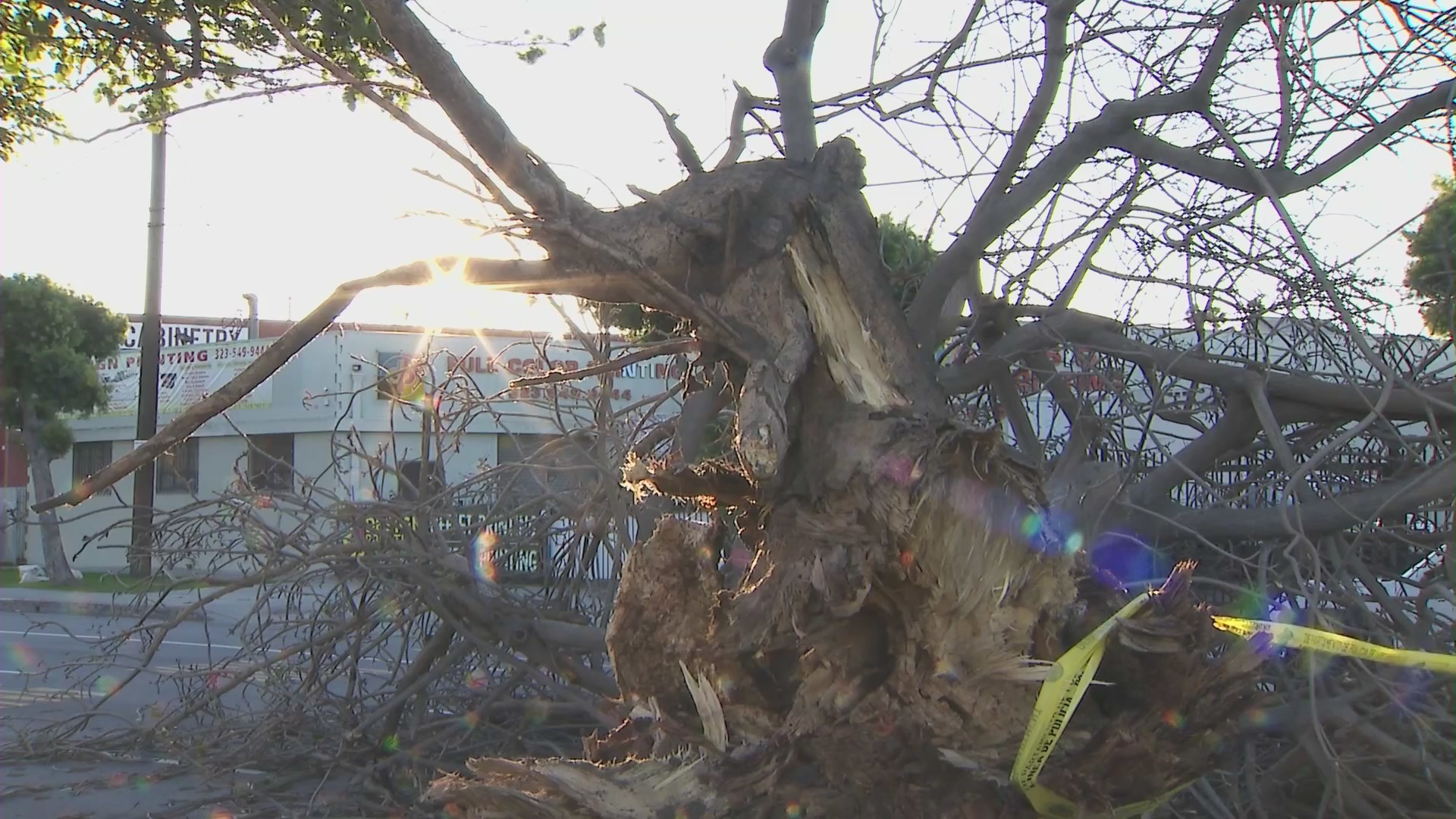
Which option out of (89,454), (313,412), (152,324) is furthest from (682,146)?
(89,454)

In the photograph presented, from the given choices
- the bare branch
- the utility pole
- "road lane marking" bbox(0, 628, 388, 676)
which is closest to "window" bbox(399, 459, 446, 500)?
"road lane marking" bbox(0, 628, 388, 676)

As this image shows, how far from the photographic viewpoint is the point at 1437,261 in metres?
4.66

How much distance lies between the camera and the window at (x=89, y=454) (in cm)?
2480

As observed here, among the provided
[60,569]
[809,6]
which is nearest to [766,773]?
[809,6]

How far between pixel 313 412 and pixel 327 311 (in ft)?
57.5

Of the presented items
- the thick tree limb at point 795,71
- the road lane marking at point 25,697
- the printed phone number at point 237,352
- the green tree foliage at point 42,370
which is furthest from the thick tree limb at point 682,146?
the green tree foliage at point 42,370

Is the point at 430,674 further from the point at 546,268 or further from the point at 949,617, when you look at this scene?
the point at 949,617

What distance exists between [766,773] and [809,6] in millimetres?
2860

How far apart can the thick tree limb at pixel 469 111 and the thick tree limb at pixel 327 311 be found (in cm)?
27

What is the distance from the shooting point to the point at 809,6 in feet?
14.3

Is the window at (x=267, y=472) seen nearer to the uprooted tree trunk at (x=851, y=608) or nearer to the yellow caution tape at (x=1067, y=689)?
the uprooted tree trunk at (x=851, y=608)

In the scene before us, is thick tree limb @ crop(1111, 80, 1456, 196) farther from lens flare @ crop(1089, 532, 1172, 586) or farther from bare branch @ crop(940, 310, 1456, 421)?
lens flare @ crop(1089, 532, 1172, 586)

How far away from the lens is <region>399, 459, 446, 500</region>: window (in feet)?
17.1

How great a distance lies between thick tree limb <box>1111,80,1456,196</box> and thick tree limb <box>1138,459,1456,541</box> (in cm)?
104
